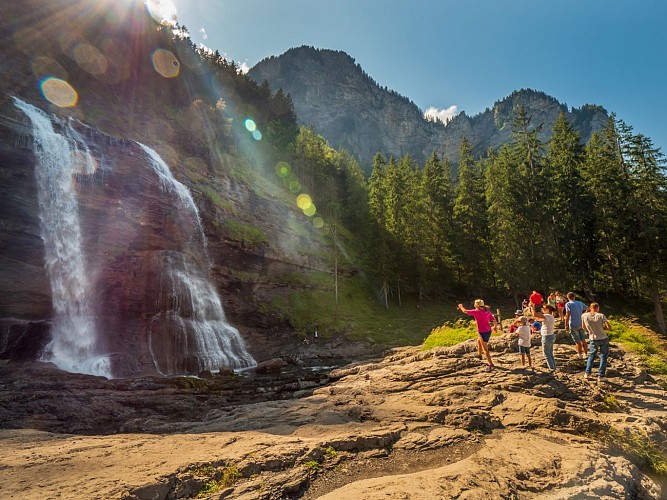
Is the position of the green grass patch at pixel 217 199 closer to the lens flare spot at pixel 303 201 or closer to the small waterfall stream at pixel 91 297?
the small waterfall stream at pixel 91 297

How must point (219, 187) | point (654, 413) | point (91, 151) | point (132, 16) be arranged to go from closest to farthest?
point (654, 413) → point (91, 151) → point (219, 187) → point (132, 16)

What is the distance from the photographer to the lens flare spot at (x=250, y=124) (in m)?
65.0

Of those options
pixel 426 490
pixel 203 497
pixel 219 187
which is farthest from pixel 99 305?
pixel 426 490

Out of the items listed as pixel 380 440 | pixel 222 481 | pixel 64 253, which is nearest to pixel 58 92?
pixel 64 253

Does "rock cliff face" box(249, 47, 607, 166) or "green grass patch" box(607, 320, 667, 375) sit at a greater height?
"rock cliff face" box(249, 47, 607, 166)

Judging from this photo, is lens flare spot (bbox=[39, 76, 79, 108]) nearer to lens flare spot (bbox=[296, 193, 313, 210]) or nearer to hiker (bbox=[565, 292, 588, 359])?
lens flare spot (bbox=[296, 193, 313, 210])

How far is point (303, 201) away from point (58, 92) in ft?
98.3

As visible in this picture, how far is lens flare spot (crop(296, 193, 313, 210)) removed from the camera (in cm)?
5136

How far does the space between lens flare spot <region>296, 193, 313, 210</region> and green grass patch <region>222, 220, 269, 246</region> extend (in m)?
12.8

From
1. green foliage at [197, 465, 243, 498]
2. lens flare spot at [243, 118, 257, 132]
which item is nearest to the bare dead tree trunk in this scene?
green foliage at [197, 465, 243, 498]

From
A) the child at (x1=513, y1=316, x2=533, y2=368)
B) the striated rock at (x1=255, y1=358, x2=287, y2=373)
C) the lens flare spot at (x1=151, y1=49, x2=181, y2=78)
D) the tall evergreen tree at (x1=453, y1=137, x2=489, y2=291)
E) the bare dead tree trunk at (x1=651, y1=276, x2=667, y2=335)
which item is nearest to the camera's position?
the child at (x1=513, y1=316, x2=533, y2=368)

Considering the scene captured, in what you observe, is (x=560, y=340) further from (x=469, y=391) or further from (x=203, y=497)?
(x=203, y=497)

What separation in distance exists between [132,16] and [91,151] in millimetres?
36435

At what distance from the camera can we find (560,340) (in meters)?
14.6
